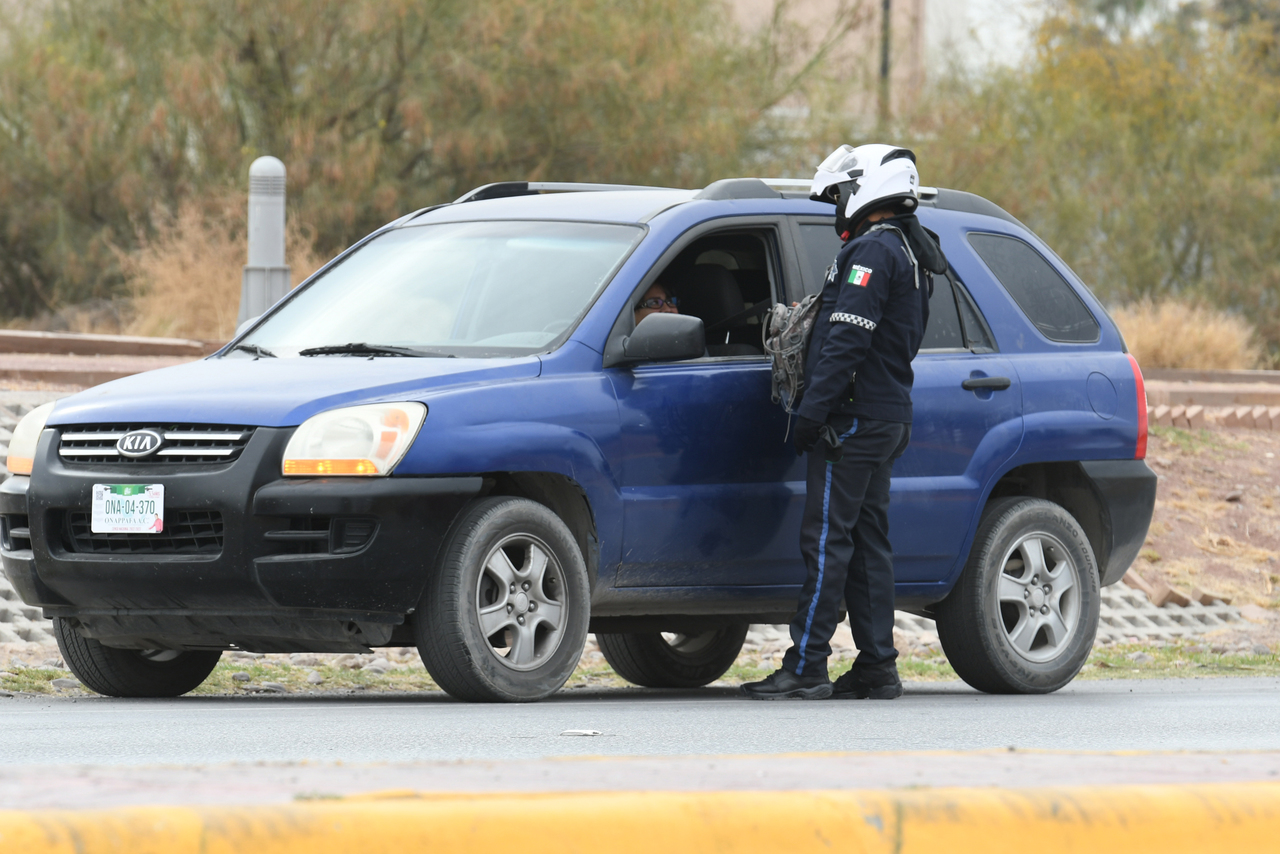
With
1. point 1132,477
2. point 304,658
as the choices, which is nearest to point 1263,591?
point 1132,477

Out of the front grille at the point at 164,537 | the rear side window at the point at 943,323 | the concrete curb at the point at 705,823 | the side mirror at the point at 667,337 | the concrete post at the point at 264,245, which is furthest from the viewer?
the concrete post at the point at 264,245

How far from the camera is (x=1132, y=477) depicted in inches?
326

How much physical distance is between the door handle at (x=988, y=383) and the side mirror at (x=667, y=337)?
4.63ft

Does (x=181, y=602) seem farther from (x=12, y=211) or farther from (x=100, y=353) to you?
(x=12, y=211)

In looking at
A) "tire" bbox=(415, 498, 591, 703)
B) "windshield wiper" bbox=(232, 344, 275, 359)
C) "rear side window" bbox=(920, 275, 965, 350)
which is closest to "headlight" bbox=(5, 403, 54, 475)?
"windshield wiper" bbox=(232, 344, 275, 359)

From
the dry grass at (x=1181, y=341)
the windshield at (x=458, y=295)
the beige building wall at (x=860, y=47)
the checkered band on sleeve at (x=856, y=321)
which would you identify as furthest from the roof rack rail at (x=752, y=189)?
the beige building wall at (x=860, y=47)

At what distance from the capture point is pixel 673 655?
894 cm

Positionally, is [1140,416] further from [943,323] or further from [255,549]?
[255,549]

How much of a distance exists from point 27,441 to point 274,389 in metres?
1.01

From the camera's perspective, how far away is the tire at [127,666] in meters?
7.27

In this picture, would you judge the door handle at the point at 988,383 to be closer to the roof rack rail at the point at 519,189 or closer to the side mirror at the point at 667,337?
the side mirror at the point at 667,337

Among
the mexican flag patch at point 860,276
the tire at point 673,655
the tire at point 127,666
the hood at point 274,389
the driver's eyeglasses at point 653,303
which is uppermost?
the mexican flag patch at point 860,276

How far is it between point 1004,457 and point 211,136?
1852cm

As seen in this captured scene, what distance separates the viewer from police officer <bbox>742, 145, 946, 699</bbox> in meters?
6.93
